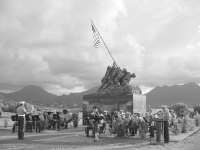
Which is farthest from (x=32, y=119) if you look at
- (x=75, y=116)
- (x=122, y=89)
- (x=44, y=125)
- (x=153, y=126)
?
(x=122, y=89)

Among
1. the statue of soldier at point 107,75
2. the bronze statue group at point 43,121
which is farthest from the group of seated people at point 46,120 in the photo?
the statue of soldier at point 107,75

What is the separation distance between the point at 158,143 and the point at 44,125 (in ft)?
24.5

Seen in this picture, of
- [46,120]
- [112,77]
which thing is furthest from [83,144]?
[112,77]

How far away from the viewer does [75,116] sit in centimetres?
1927

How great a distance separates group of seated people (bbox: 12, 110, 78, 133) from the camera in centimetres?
1520

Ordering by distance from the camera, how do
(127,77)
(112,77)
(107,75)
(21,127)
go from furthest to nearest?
(107,75) → (112,77) → (127,77) → (21,127)

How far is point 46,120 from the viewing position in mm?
15789

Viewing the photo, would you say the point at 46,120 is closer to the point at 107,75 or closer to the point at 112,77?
the point at 112,77

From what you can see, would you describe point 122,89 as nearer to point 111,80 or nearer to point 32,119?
point 111,80

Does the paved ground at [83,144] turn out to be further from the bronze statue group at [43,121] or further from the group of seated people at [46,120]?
the group of seated people at [46,120]

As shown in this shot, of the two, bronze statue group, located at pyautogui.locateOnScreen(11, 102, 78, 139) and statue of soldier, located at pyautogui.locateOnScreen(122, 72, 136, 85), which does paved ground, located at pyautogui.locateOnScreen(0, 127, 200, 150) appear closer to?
bronze statue group, located at pyautogui.locateOnScreen(11, 102, 78, 139)

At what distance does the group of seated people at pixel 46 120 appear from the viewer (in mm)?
15202

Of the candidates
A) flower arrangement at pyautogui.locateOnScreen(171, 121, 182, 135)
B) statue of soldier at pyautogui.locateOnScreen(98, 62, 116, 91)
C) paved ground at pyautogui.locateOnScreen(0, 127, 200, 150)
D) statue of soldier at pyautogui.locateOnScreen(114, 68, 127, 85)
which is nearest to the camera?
paved ground at pyautogui.locateOnScreen(0, 127, 200, 150)

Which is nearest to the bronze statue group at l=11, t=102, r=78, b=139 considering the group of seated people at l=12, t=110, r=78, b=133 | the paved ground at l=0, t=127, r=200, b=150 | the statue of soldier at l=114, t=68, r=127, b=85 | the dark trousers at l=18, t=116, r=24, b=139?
the group of seated people at l=12, t=110, r=78, b=133
